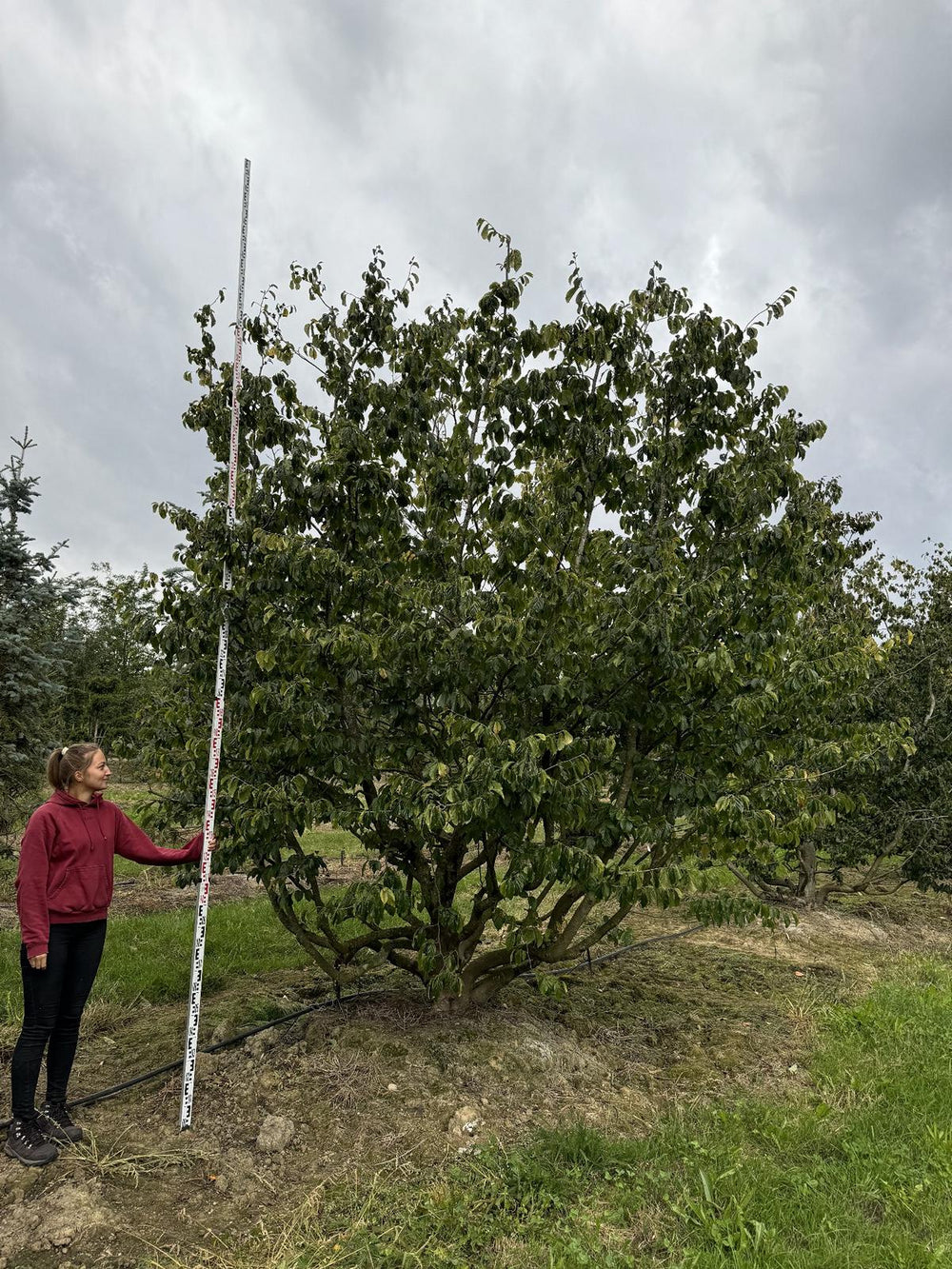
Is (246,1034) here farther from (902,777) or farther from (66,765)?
(902,777)

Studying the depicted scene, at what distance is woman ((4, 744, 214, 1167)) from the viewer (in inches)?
156

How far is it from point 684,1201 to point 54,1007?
3.22 meters

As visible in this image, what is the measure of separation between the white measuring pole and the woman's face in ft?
1.84

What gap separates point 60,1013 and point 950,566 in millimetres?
12298

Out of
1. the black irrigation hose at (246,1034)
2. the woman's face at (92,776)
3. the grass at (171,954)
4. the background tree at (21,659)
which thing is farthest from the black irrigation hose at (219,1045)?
the background tree at (21,659)

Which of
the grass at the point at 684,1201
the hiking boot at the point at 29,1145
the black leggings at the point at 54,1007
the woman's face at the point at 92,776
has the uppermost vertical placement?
the woman's face at the point at 92,776

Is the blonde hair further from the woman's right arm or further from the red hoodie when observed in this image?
the woman's right arm

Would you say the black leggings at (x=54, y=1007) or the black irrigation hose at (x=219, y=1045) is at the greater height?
the black leggings at (x=54, y=1007)

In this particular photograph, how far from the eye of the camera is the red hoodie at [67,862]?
3975 millimetres

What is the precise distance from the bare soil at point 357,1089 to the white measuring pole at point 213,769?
1.17 ft

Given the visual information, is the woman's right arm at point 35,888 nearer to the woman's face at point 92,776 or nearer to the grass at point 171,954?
the woman's face at point 92,776

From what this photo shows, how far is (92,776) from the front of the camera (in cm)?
429

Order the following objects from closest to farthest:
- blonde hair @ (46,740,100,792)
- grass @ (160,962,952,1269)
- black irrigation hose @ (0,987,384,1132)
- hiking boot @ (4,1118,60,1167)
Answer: grass @ (160,962,952,1269), hiking boot @ (4,1118,60,1167), blonde hair @ (46,740,100,792), black irrigation hose @ (0,987,384,1132)

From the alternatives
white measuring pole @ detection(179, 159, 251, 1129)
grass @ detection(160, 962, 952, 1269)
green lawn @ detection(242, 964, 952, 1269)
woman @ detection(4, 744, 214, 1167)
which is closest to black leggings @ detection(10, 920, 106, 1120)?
woman @ detection(4, 744, 214, 1167)
